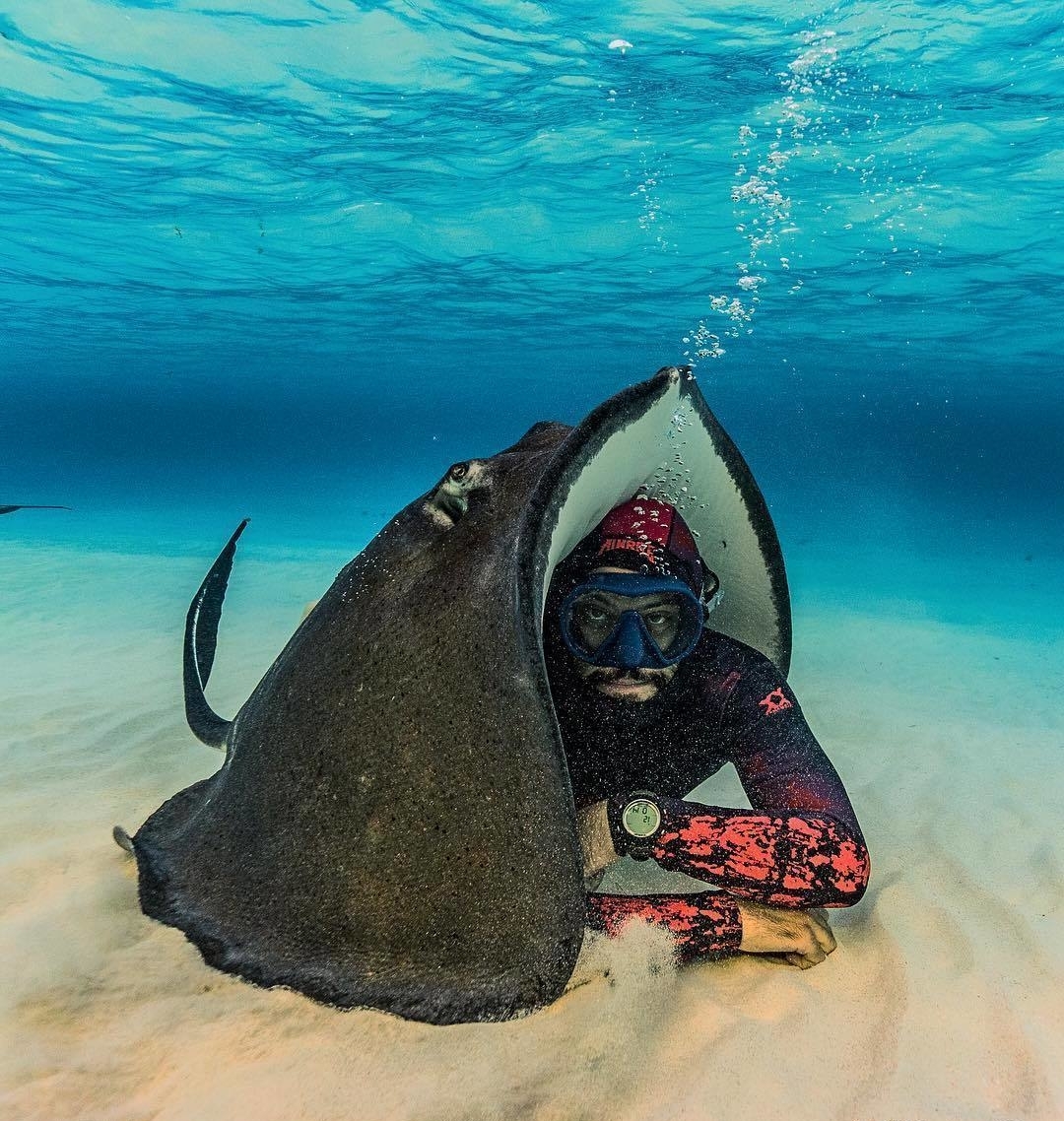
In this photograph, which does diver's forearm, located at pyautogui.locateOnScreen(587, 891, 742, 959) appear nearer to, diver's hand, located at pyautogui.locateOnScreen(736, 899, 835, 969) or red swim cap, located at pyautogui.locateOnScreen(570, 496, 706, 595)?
A: diver's hand, located at pyautogui.locateOnScreen(736, 899, 835, 969)

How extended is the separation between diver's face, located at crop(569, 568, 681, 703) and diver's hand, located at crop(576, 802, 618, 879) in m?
0.51

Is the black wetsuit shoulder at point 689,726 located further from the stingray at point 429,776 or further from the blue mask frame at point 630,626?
the stingray at point 429,776

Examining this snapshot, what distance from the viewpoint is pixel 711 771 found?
322 cm

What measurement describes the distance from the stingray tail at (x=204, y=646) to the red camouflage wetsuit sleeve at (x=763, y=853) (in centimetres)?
203

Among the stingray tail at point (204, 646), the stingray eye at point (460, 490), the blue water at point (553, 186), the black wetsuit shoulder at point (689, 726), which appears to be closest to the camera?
the stingray eye at point (460, 490)

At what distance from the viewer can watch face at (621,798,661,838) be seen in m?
2.35

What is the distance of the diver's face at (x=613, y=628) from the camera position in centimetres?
274

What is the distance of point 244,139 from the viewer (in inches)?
596

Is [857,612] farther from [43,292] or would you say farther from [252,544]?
[43,292]

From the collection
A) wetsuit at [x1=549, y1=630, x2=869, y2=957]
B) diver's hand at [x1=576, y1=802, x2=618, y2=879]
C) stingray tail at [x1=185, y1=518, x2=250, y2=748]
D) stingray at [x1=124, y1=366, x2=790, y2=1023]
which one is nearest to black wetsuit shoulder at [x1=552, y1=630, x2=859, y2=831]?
wetsuit at [x1=549, y1=630, x2=869, y2=957]

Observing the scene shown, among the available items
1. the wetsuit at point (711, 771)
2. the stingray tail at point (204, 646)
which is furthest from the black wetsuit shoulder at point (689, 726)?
the stingray tail at point (204, 646)

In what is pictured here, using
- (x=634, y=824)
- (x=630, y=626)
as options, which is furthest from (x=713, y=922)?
(x=630, y=626)

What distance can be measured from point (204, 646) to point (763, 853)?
9.51 feet

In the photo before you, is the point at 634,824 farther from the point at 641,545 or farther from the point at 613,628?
the point at 641,545
